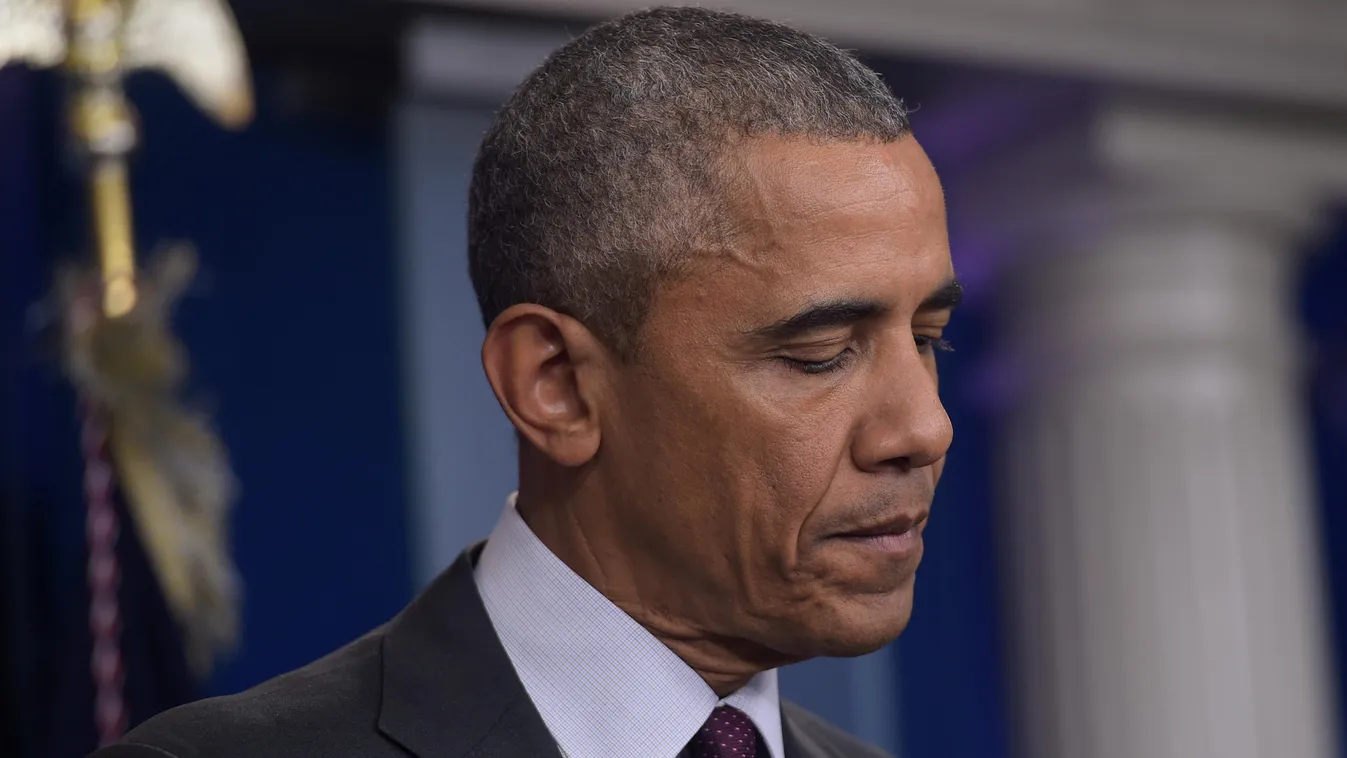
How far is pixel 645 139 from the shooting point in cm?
160

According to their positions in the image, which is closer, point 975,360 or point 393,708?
point 393,708

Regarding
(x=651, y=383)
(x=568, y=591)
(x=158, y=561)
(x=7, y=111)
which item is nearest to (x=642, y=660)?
(x=568, y=591)

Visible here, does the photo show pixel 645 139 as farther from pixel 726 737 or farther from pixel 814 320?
pixel 726 737

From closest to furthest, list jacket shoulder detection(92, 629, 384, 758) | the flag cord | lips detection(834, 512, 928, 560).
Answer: jacket shoulder detection(92, 629, 384, 758) → lips detection(834, 512, 928, 560) → the flag cord

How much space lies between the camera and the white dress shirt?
5.03ft

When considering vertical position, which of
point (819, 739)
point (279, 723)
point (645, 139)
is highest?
point (645, 139)

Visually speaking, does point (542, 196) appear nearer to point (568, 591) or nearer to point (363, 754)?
point (568, 591)

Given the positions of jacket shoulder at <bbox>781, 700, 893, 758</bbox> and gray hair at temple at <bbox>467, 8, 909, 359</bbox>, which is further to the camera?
jacket shoulder at <bbox>781, 700, 893, 758</bbox>

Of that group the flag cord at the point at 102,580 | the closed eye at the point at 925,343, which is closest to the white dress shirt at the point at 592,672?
the closed eye at the point at 925,343

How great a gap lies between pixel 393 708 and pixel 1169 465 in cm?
342

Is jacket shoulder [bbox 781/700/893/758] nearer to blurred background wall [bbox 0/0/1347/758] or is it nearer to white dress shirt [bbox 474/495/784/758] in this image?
white dress shirt [bbox 474/495/784/758]

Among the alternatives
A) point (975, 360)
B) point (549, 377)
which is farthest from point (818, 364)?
point (975, 360)

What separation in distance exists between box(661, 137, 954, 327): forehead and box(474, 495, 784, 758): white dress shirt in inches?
11.7

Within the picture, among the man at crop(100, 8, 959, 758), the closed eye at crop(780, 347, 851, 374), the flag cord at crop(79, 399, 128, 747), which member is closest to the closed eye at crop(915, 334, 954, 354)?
the man at crop(100, 8, 959, 758)
